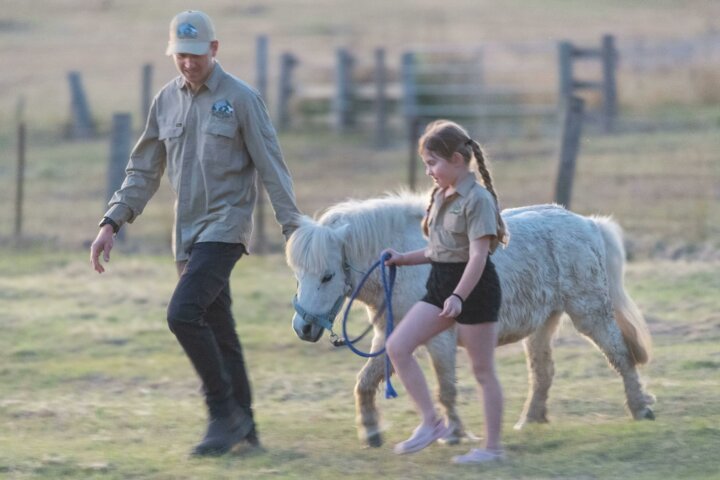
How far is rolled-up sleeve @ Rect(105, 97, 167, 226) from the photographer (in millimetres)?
6203

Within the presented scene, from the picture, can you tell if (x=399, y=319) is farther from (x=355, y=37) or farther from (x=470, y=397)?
(x=355, y=37)

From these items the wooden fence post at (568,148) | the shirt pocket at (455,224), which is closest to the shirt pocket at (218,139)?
the shirt pocket at (455,224)

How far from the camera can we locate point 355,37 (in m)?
40.1

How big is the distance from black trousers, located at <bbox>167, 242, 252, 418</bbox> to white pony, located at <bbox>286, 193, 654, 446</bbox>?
1.17 ft

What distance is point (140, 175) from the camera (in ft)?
20.6

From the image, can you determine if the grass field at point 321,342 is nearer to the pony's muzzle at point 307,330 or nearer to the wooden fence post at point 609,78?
the wooden fence post at point 609,78

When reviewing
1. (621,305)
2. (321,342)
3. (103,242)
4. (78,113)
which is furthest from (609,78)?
(103,242)

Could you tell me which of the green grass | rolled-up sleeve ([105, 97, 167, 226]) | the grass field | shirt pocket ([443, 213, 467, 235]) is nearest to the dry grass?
the grass field

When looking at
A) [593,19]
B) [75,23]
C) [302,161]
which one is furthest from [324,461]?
[75,23]

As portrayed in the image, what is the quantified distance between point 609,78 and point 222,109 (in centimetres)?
1538

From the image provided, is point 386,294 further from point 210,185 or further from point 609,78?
point 609,78

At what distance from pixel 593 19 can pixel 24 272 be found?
32.0m

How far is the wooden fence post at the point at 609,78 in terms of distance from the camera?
20.3 meters

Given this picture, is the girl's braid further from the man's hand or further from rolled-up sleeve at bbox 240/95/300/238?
the man's hand
